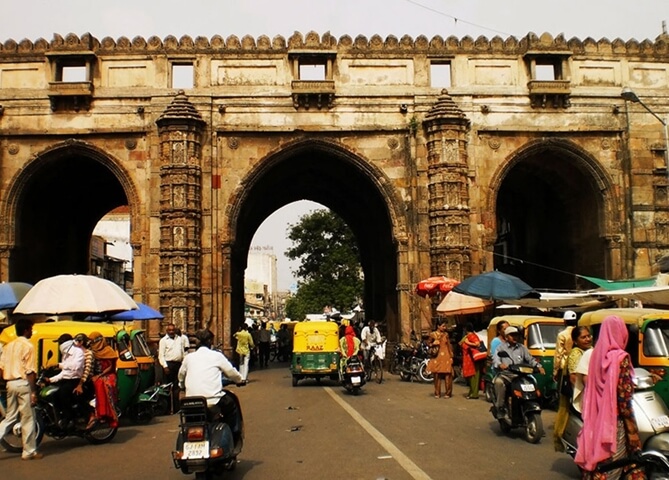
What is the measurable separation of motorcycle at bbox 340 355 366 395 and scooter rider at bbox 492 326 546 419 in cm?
453

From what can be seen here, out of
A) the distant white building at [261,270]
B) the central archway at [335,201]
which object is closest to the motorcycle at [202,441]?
the central archway at [335,201]

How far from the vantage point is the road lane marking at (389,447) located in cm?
666

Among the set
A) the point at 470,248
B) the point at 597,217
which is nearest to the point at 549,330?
the point at 470,248

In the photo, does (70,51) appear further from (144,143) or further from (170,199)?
(170,199)

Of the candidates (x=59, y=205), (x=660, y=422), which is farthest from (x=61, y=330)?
(x=59, y=205)

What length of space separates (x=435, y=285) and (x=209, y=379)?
1233cm

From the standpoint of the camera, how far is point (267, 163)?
2050 cm

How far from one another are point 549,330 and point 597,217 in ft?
32.6

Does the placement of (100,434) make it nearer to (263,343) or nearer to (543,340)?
(543,340)

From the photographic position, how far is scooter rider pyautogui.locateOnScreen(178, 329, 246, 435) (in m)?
6.50

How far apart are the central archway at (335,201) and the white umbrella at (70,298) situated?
875 cm

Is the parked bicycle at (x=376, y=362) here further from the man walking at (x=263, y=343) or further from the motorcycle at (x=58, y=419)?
the motorcycle at (x=58, y=419)

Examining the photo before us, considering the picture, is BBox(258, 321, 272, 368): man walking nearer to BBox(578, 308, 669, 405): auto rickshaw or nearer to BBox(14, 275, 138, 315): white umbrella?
BBox(14, 275, 138, 315): white umbrella

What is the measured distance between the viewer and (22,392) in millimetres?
8086
